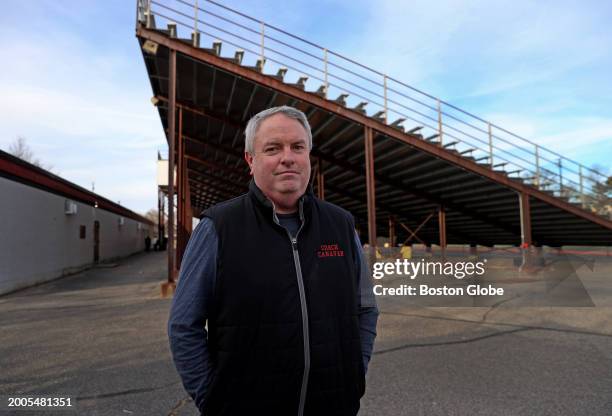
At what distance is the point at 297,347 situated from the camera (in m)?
1.62

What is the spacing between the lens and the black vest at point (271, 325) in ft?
5.22

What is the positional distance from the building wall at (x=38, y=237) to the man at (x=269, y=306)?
445 inches

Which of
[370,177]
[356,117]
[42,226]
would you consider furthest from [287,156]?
[42,226]

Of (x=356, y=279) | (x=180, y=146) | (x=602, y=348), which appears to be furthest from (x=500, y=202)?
(x=356, y=279)

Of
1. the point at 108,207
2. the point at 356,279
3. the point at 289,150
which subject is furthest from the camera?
the point at 108,207

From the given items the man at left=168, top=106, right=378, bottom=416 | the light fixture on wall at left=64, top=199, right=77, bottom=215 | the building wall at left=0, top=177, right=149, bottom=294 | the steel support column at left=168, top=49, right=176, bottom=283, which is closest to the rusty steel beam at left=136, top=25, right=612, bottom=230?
the steel support column at left=168, top=49, right=176, bottom=283

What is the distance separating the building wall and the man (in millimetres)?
11295

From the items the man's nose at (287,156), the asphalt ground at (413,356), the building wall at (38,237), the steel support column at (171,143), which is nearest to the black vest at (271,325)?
the man's nose at (287,156)

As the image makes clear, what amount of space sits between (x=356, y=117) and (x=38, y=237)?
1024cm

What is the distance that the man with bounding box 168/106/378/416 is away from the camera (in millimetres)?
1596

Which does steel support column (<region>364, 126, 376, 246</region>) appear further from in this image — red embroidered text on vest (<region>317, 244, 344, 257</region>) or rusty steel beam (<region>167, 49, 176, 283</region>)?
red embroidered text on vest (<region>317, 244, 344, 257</region>)

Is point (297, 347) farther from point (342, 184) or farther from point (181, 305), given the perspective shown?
point (342, 184)

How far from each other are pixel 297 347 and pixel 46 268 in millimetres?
14400

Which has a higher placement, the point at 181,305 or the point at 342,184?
the point at 342,184
